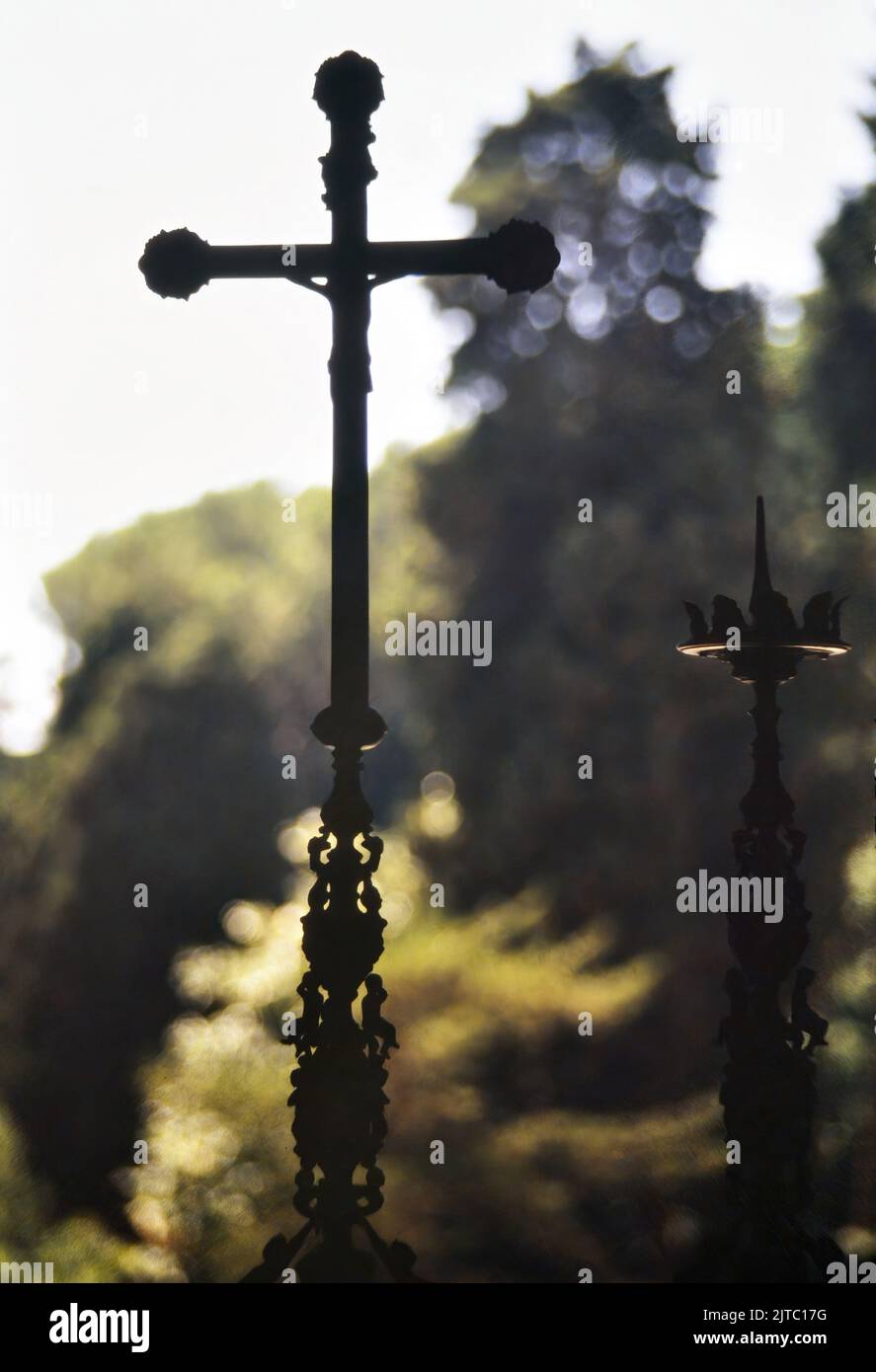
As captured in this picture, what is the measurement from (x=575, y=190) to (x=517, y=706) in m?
5.33

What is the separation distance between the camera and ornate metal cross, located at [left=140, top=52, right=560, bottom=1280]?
360cm

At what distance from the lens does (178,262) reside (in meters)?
4.32

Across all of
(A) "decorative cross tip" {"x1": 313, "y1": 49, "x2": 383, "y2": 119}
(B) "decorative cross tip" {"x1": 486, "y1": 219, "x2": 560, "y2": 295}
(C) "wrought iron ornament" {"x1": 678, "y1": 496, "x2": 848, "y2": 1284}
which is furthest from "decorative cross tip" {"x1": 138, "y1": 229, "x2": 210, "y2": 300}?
(C) "wrought iron ornament" {"x1": 678, "y1": 496, "x2": 848, "y2": 1284}

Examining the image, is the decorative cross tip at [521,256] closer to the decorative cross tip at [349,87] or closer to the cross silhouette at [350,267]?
the cross silhouette at [350,267]

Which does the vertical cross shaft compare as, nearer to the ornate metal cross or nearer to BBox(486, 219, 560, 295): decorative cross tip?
the ornate metal cross

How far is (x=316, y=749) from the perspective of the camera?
11383mm

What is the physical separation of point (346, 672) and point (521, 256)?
1.49 m

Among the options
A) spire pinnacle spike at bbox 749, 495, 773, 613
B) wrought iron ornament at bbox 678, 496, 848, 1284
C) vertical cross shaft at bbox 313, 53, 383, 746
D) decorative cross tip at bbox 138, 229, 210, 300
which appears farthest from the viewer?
spire pinnacle spike at bbox 749, 495, 773, 613

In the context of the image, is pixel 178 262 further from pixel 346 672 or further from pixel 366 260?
pixel 346 672

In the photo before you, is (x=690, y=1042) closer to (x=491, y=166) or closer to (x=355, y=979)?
(x=355, y=979)

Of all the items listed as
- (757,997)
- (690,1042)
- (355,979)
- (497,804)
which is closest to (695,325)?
(497,804)

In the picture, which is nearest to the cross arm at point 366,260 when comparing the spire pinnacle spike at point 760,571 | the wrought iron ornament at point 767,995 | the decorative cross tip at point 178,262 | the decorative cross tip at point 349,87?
the decorative cross tip at point 178,262

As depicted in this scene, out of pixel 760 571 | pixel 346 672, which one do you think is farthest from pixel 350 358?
pixel 760 571

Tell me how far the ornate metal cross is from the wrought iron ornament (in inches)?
56.7
